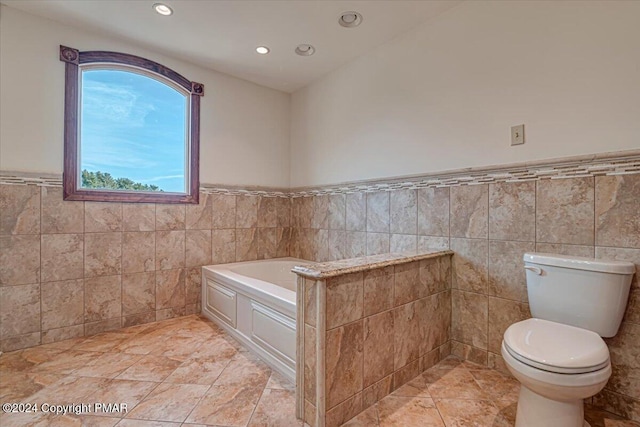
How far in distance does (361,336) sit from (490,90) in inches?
69.8

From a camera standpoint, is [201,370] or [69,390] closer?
[69,390]

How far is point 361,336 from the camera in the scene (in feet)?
5.18

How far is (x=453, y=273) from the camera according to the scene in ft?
7.15

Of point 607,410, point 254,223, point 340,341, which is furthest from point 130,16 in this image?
point 607,410

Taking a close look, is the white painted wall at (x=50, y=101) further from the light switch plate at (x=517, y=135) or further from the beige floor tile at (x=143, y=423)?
the light switch plate at (x=517, y=135)

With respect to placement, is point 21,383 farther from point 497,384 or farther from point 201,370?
point 497,384

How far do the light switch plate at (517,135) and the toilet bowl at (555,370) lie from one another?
1.09 metres

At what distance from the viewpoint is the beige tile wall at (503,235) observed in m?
1.53

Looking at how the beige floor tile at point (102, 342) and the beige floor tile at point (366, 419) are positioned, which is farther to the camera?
the beige floor tile at point (102, 342)

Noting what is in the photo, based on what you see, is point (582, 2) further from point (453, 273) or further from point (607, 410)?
point (607, 410)

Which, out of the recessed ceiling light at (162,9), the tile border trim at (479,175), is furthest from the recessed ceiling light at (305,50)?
the tile border trim at (479,175)

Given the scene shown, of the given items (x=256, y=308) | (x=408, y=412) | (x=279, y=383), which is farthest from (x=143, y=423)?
(x=408, y=412)

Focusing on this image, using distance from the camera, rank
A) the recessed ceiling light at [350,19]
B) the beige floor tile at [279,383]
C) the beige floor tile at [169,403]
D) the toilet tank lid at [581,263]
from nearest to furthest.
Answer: the toilet tank lid at [581,263], the beige floor tile at [169,403], the beige floor tile at [279,383], the recessed ceiling light at [350,19]

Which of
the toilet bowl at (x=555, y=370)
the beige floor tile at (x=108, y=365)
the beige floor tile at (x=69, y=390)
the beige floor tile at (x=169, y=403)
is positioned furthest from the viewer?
the beige floor tile at (x=108, y=365)
